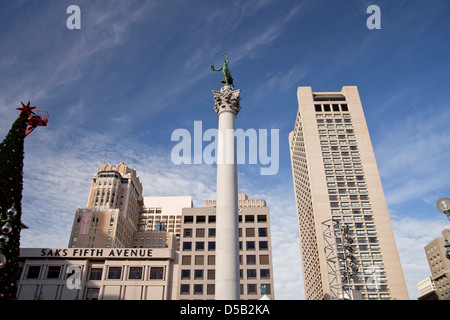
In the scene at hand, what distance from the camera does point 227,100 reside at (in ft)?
118

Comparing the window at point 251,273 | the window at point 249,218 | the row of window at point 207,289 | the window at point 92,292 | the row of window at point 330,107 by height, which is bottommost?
the window at point 92,292

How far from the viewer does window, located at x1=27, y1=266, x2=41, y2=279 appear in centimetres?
6156

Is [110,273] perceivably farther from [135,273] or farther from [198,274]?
[198,274]

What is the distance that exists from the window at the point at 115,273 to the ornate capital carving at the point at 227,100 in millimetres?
41453

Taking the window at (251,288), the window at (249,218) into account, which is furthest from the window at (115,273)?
the window at (249,218)

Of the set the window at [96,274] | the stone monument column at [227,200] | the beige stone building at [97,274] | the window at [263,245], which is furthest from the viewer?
the window at [263,245]

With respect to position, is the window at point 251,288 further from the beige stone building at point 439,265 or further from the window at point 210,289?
the beige stone building at point 439,265

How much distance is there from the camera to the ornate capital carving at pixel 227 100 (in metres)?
36.1

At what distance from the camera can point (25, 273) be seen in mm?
61688

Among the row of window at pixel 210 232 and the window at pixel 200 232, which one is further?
the window at pixel 200 232

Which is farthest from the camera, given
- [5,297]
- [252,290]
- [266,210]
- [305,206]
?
[305,206]

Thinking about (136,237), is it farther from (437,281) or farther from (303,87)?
(437,281)
